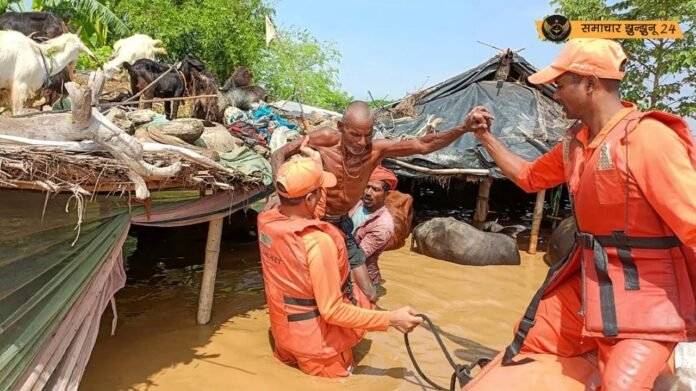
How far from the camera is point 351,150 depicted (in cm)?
447

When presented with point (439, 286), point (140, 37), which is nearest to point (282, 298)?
point (439, 286)

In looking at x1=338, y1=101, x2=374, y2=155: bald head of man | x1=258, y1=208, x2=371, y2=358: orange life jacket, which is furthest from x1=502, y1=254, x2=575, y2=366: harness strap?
x1=338, y1=101, x2=374, y2=155: bald head of man

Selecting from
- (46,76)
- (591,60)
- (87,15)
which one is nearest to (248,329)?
(46,76)

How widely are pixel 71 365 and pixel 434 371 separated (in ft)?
8.36

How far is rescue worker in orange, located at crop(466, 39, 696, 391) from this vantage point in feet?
7.09

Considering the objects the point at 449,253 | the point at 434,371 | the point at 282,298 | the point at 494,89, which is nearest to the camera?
the point at 282,298

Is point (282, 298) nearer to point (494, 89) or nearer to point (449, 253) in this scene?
point (449, 253)

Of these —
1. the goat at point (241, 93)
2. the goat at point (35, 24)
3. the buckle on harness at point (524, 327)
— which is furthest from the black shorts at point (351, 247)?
the goat at point (35, 24)

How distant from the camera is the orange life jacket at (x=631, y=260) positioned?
225 cm

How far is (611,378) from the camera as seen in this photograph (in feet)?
7.32

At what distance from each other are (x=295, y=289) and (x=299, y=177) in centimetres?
75

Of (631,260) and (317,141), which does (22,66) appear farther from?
(631,260)

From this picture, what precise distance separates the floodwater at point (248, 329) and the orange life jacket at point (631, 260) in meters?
1.99

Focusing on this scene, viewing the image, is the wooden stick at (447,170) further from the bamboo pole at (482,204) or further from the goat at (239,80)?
the goat at (239,80)
